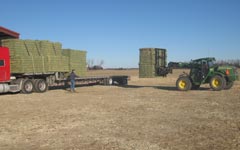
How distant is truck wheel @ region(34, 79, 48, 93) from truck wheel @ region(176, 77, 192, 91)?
371 inches

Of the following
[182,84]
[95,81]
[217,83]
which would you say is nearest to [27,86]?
[95,81]

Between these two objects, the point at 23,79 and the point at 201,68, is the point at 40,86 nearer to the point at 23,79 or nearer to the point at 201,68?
the point at 23,79

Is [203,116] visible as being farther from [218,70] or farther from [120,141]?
[218,70]

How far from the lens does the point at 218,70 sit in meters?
23.2

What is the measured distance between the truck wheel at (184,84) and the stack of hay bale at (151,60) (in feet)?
15.1

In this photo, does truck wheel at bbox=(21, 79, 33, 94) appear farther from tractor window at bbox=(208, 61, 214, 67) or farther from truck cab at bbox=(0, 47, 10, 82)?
tractor window at bbox=(208, 61, 214, 67)

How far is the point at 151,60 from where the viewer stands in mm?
29984

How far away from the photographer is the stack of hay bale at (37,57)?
2278 centimetres

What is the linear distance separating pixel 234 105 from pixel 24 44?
1434 centimetres

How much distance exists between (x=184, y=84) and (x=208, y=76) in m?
1.76

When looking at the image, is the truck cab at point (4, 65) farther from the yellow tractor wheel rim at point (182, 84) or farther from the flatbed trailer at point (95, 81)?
the yellow tractor wheel rim at point (182, 84)

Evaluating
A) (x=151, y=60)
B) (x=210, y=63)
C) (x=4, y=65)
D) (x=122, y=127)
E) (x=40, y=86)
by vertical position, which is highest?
(x=151, y=60)

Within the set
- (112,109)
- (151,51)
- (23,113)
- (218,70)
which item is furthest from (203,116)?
(151,51)

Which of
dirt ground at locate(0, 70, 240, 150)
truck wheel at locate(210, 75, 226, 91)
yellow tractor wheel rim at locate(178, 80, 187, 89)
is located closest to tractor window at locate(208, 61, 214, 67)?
truck wheel at locate(210, 75, 226, 91)
